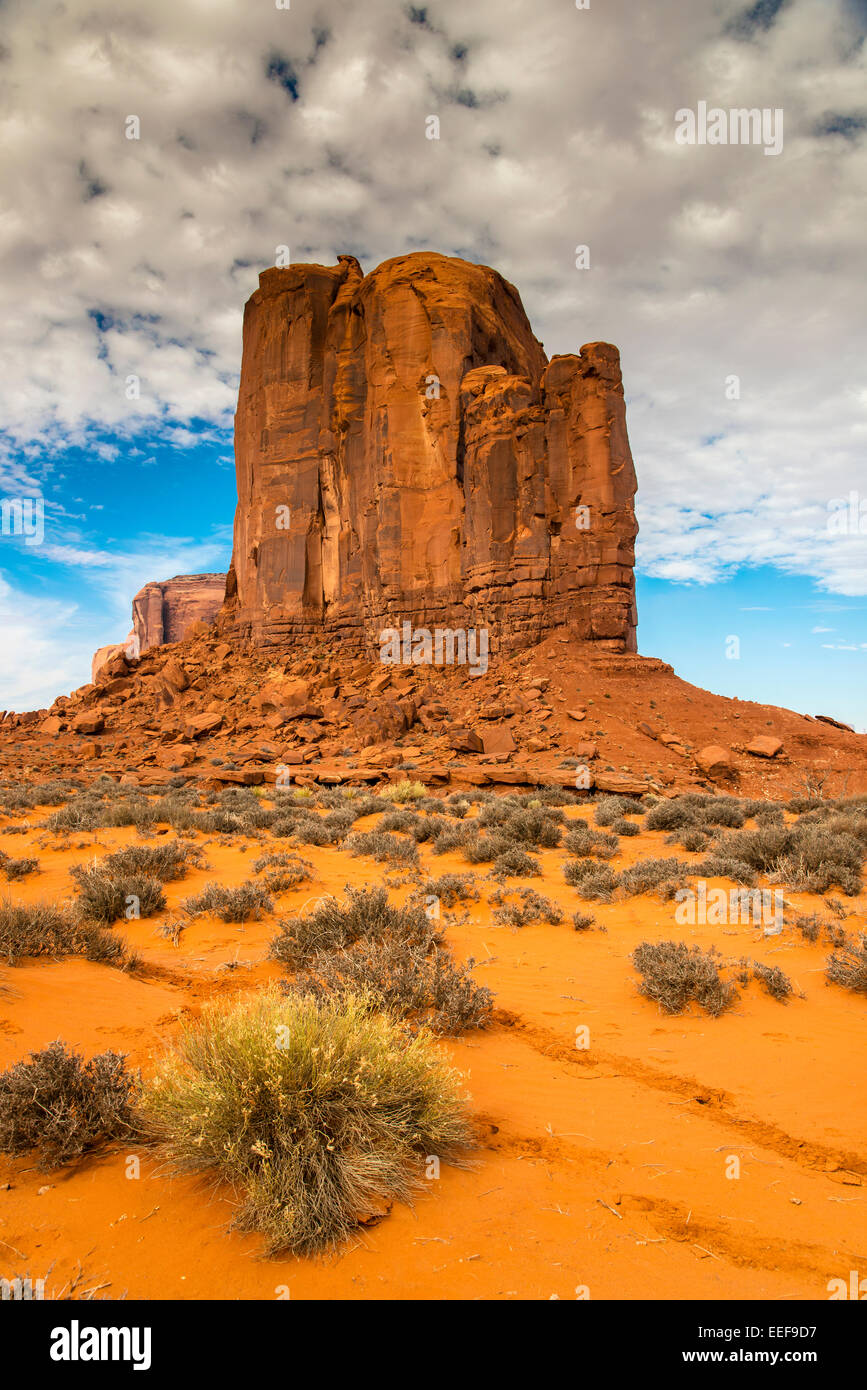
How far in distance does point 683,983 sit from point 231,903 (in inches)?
175

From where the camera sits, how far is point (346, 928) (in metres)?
5.79

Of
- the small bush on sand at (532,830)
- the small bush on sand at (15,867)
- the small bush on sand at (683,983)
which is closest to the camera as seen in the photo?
the small bush on sand at (683,983)

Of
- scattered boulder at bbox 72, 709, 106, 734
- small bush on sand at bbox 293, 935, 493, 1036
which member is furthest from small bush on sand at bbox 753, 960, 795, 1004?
scattered boulder at bbox 72, 709, 106, 734

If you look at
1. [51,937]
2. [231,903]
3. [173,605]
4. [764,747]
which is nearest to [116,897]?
[231,903]

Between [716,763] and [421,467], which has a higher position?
[421,467]

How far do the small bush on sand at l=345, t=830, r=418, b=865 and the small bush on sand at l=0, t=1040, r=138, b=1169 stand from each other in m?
6.16

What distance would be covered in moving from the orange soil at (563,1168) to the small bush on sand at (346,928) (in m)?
0.26

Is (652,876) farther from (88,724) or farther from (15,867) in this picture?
(88,724)

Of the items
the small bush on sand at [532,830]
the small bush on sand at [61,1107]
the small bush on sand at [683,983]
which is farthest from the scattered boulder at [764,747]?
the small bush on sand at [61,1107]

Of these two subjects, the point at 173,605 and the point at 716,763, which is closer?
the point at 716,763

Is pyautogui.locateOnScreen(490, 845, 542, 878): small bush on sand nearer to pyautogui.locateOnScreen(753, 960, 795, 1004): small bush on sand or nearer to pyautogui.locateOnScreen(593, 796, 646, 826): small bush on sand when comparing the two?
pyautogui.locateOnScreen(593, 796, 646, 826): small bush on sand

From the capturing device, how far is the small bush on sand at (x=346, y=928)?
5531 millimetres

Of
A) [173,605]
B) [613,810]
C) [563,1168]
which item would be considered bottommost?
[563,1168]

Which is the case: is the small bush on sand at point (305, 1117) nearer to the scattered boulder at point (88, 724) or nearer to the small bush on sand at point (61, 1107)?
the small bush on sand at point (61, 1107)
